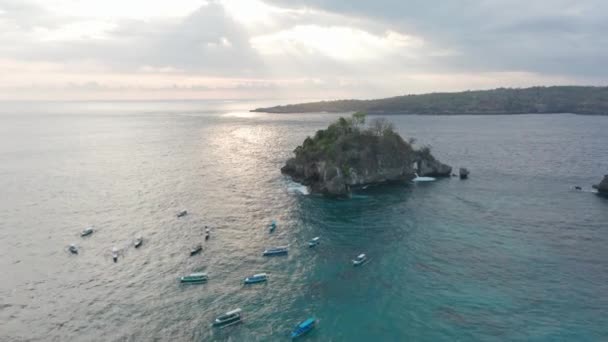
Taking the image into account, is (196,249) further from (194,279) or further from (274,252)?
(274,252)

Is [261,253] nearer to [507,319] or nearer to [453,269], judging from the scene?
[453,269]

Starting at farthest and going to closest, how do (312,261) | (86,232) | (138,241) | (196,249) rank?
(86,232), (138,241), (196,249), (312,261)

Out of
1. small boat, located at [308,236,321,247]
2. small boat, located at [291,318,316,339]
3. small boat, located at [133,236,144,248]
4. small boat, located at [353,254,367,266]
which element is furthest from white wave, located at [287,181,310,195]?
small boat, located at [291,318,316,339]

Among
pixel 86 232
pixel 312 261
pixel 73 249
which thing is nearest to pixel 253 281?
pixel 312 261

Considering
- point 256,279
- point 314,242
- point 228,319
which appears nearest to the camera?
point 228,319

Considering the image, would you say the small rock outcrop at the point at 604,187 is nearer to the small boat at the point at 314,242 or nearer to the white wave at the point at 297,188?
the white wave at the point at 297,188

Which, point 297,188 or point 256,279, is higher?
point 297,188

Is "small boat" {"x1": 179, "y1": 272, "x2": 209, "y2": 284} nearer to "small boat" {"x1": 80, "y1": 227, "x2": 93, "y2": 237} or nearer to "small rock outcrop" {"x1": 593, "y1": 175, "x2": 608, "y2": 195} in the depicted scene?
"small boat" {"x1": 80, "y1": 227, "x2": 93, "y2": 237}

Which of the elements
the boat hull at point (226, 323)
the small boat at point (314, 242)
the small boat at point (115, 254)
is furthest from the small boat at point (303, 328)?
the small boat at point (115, 254)
